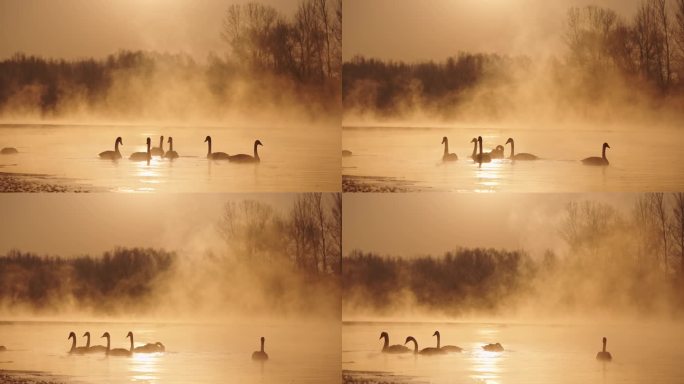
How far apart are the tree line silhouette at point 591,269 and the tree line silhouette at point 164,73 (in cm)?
68

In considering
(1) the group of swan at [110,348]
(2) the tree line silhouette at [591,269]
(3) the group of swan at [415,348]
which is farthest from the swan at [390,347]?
(1) the group of swan at [110,348]

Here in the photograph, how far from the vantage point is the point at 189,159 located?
7.30ft

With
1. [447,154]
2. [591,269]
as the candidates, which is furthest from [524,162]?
[591,269]

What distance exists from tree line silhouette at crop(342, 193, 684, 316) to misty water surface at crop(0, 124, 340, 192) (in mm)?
498

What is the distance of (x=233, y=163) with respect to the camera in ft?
7.30

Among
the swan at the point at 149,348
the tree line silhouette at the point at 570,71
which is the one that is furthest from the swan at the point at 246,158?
the swan at the point at 149,348

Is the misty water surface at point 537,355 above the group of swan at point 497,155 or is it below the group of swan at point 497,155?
below

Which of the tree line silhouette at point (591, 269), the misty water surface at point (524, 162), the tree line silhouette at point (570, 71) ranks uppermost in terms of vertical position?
the tree line silhouette at point (570, 71)

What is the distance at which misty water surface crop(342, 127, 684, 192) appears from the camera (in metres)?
2.21

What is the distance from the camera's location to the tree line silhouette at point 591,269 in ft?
7.22

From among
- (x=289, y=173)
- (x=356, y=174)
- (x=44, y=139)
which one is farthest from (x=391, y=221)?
(x=44, y=139)

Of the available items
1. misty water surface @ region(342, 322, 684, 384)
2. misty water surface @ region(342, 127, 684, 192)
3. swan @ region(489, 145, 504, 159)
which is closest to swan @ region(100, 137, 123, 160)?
misty water surface @ region(342, 127, 684, 192)

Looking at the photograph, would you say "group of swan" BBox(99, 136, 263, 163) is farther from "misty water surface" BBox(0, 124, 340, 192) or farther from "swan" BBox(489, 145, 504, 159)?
"swan" BBox(489, 145, 504, 159)

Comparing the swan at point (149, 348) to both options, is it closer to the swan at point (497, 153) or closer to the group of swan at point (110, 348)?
the group of swan at point (110, 348)
